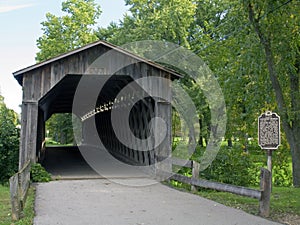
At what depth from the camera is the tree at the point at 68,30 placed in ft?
90.6

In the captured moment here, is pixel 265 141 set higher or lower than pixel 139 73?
lower

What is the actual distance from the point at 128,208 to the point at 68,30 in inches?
931

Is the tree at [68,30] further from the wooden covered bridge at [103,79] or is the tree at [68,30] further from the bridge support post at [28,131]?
the bridge support post at [28,131]

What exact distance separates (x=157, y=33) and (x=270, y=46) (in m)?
14.2

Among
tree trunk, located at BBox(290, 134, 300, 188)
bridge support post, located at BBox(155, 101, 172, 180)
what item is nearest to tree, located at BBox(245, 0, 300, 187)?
tree trunk, located at BBox(290, 134, 300, 188)

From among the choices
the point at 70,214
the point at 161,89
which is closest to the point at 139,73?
the point at 161,89

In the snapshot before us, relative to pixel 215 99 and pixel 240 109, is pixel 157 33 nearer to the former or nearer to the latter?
pixel 215 99

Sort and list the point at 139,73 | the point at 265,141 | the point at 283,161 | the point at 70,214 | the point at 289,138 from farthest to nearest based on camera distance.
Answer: the point at 283,161, the point at 139,73, the point at 289,138, the point at 265,141, the point at 70,214

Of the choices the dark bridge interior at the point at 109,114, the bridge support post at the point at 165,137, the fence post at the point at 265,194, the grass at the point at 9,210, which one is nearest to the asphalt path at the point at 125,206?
the grass at the point at 9,210

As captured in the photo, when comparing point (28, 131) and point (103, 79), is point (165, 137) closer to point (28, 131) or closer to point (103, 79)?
point (103, 79)

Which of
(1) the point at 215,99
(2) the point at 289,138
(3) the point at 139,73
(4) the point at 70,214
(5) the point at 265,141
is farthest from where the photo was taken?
(1) the point at 215,99

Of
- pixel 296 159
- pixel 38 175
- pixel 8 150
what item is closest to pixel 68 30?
pixel 8 150

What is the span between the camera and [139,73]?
11188 mm

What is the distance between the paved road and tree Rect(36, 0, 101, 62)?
19.7 meters
